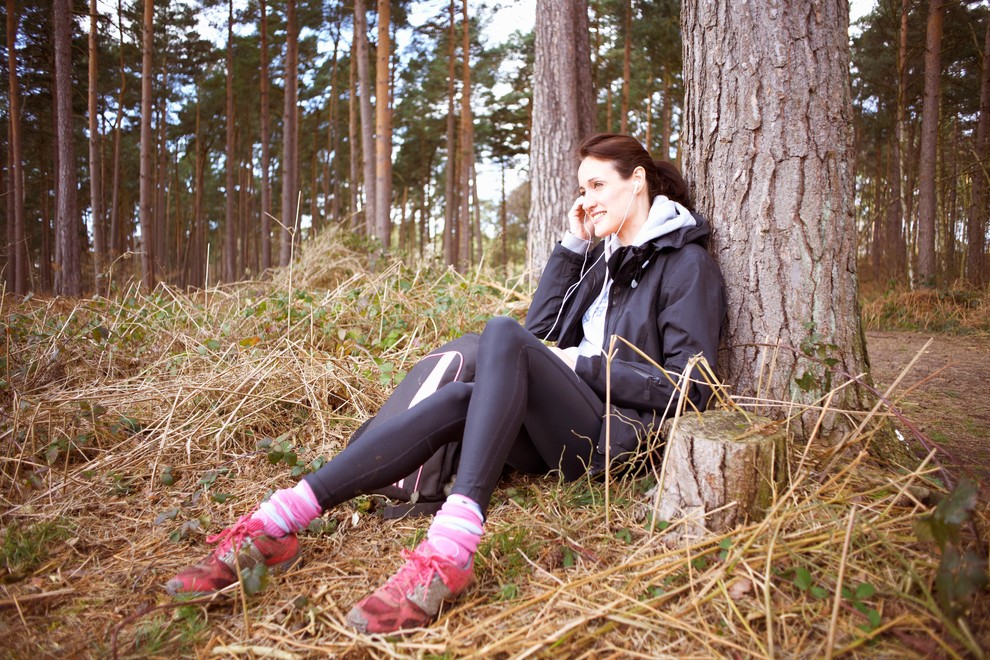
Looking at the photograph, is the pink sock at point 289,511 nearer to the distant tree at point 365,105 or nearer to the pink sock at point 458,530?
the pink sock at point 458,530

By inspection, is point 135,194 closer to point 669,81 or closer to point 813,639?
point 669,81

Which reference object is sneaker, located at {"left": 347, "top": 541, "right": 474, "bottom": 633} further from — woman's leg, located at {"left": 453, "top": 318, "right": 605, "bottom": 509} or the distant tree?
the distant tree

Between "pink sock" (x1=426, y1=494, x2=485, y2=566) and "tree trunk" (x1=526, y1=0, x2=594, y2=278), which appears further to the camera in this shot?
"tree trunk" (x1=526, y1=0, x2=594, y2=278)

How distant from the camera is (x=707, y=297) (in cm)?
200

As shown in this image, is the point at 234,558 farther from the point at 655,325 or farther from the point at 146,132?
the point at 146,132

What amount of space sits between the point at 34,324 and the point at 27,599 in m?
2.77

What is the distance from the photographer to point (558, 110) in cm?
495

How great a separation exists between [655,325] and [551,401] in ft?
1.63

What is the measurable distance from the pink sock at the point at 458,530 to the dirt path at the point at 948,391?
1282 mm

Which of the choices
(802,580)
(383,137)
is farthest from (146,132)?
(802,580)

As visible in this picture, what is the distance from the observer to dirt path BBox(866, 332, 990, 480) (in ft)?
7.86

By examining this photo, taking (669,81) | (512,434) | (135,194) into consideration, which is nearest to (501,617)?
(512,434)

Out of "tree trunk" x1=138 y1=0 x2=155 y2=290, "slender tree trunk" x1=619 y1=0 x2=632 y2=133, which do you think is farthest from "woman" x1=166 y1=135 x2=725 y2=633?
"slender tree trunk" x1=619 y1=0 x2=632 y2=133

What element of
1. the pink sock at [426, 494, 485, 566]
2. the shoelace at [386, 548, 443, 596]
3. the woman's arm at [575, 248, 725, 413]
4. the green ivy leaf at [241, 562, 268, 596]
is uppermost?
the woman's arm at [575, 248, 725, 413]
